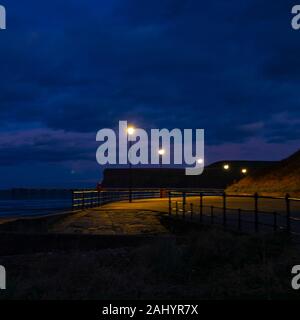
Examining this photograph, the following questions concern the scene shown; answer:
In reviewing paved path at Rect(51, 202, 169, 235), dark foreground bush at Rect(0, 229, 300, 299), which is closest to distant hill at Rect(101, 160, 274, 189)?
paved path at Rect(51, 202, 169, 235)

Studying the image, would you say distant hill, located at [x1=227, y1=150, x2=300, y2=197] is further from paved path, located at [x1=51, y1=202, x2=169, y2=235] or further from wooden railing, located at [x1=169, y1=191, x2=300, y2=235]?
paved path, located at [x1=51, y1=202, x2=169, y2=235]

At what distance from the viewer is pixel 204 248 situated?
12.0 metres

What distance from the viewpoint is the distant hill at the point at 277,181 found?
4784 centimetres

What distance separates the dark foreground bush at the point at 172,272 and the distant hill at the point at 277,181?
32.3 metres

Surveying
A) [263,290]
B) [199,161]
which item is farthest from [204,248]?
[199,161]

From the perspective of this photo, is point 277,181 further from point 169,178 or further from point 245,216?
point 169,178

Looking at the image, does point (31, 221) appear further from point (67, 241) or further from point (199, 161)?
point (199, 161)

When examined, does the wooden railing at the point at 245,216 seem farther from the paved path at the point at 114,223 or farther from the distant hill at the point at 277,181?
the distant hill at the point at 277,181

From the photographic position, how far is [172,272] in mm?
10695

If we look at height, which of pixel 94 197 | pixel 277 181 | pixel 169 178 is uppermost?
pixel 277 181

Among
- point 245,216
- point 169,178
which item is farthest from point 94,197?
point 169,178

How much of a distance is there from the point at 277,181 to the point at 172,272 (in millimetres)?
43149

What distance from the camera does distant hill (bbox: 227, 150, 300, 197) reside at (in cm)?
4784
